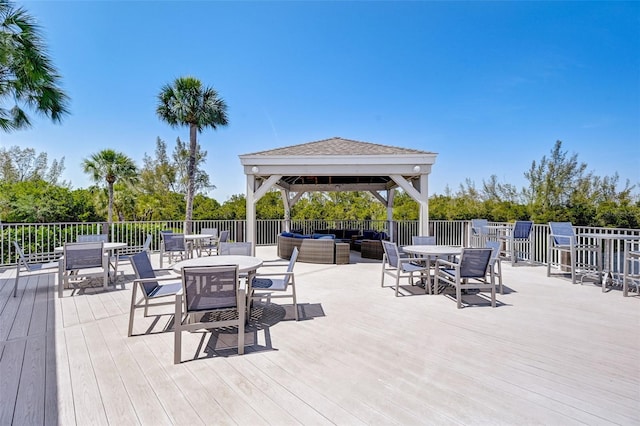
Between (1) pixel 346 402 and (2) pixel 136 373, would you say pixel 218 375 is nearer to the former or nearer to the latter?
(2) pixel 136 373

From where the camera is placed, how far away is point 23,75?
6.86 m

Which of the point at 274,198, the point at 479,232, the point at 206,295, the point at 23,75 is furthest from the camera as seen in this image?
the point at 274,198

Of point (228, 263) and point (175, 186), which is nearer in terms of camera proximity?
point (228, 263)

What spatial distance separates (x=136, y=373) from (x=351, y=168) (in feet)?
22.6

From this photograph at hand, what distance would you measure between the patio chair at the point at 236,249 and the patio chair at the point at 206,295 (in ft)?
6.30

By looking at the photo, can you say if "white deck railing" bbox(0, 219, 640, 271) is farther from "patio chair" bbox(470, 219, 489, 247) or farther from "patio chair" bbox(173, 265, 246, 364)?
"patio chair" bbox(173, 265, 246, 364)

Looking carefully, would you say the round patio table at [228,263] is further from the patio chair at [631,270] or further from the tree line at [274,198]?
the tree line at [274,198]

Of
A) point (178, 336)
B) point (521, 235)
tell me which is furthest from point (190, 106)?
point (521, 235)

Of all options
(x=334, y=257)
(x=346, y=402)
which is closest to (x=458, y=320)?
(x=346, y=402)

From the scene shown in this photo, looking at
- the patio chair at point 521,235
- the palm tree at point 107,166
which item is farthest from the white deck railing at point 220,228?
the palm tree at point 107,166

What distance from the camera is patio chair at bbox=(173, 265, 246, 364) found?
2615mm

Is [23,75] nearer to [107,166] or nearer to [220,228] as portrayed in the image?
[220,228]

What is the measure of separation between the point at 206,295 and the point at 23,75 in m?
8.36

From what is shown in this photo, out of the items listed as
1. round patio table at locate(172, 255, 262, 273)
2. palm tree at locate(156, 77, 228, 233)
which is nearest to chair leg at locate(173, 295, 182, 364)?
round patio table at locate(172, 255, 262, 273)
